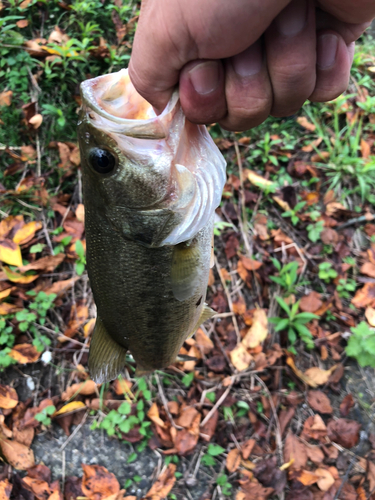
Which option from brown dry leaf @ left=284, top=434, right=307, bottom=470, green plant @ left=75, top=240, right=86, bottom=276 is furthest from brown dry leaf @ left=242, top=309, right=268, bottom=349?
green plant @ left=75, top=240, right=86, bottom=276

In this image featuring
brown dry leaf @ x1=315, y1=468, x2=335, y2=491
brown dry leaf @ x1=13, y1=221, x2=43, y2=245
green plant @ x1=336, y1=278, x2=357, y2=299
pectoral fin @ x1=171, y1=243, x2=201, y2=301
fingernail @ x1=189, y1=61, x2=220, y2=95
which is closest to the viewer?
fingernail @ x1=189, y1=61, x2=220, y2=95

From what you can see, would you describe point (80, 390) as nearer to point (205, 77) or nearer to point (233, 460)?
point (233, 460)

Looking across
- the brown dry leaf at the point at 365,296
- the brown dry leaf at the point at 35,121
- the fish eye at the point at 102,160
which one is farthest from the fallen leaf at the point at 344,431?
the brown dry leaf at the point at 35,121

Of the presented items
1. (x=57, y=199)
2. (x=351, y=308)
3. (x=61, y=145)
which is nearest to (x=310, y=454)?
(x=351, y=308)

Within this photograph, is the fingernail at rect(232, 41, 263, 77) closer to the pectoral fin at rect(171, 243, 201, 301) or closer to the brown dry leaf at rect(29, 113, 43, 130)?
the pectoral fin at rect(171, 243, 201, 301)

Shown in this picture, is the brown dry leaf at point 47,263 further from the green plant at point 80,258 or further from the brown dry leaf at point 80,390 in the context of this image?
the brown dry leaf at point 80,390
